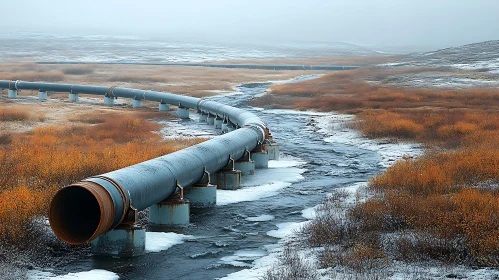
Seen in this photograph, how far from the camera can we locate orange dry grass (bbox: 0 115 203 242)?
11148mm

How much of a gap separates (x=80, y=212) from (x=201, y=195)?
3.76m

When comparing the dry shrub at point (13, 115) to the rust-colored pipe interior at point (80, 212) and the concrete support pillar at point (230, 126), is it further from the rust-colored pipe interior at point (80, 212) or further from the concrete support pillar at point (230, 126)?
the rust-colored pipe interior at point (80, 212)

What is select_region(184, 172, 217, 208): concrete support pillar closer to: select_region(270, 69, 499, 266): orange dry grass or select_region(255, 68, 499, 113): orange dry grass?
select_region(270, 69, 499, 266): orange dry grass

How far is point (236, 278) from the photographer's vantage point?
31.4ft

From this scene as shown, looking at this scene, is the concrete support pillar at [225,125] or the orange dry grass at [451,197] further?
the concrete support pillar at [225,125]

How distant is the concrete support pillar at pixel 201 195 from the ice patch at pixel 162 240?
7.74 feet

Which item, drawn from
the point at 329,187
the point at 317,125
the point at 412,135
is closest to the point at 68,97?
the point at 317,125

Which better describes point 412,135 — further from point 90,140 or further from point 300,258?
point 300,258

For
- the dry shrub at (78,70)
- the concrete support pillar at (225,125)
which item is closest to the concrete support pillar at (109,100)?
the concrete support pillar at (225,125)

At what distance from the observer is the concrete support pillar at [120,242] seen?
10.6m

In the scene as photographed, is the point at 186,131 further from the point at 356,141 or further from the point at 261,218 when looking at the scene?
the point at 261,218

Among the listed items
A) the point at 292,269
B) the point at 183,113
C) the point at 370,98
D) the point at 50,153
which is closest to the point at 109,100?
the point at 183,113

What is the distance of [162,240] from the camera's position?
11.6 metres

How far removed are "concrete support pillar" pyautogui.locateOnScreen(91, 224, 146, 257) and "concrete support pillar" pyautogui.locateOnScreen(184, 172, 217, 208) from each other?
376 centimetres
